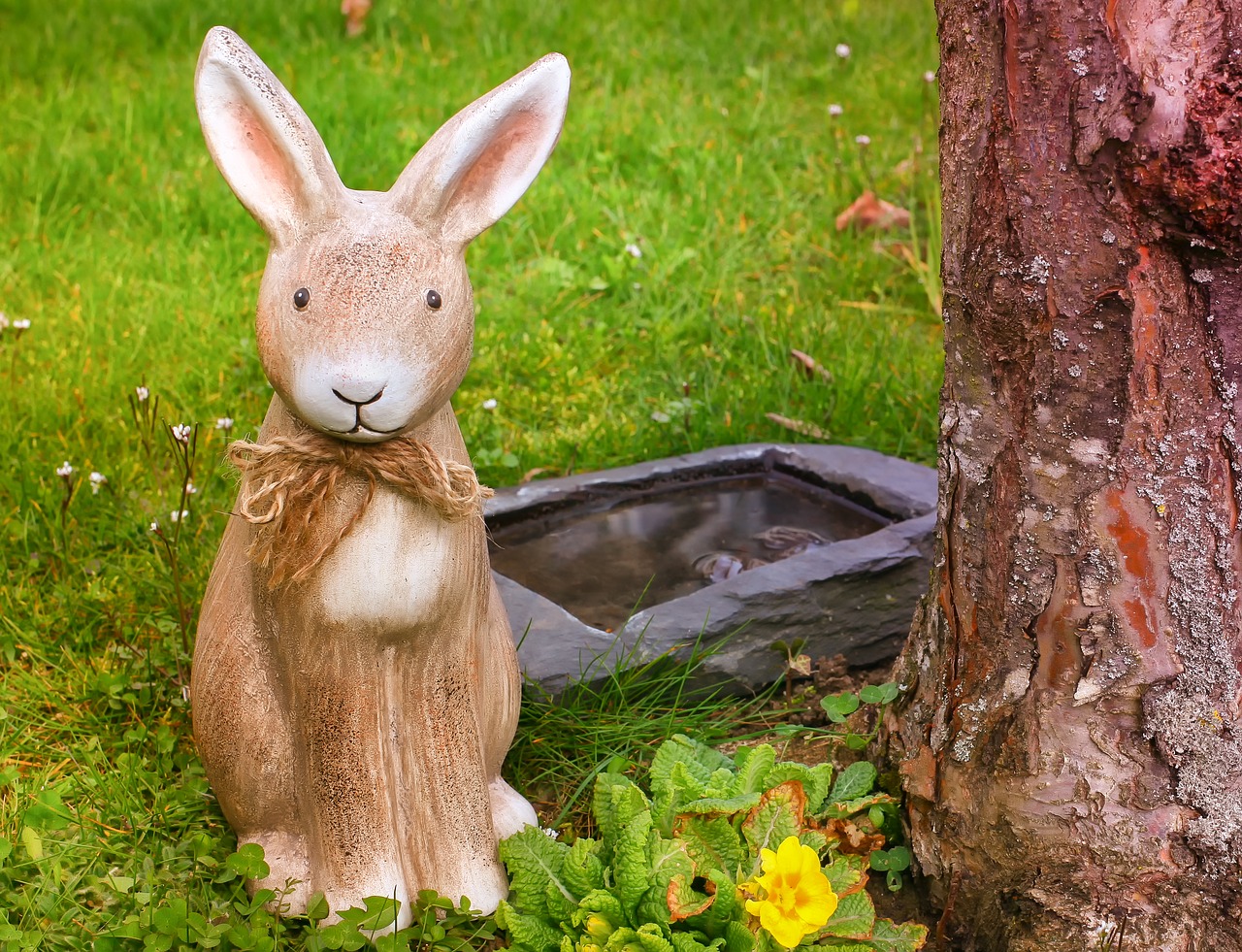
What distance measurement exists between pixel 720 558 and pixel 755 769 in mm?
1023

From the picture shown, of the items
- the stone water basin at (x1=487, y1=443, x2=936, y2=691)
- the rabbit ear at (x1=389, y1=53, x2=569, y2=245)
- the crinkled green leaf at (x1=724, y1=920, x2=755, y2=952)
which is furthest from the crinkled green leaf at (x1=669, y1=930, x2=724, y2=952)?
the rabbit ear at (x1=389, y1=53, x2=569, y2=245)

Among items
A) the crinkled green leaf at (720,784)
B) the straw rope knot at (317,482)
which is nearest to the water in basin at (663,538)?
the crinkled green leaf at (720,784)

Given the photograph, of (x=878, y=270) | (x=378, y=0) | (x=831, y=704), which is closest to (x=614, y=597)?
(x=831, y=704)

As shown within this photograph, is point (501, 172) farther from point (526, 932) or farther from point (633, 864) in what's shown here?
point (526, 932)

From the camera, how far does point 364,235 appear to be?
6.53ft

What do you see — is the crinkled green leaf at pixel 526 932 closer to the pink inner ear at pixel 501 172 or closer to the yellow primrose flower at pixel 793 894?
the yellow primrose flower at pixel 793 894

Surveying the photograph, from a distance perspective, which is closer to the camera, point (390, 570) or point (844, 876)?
point (390, 570)

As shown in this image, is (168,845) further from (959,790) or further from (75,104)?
(75,104)

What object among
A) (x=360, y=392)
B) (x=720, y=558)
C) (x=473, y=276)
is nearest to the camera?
(x=360, y=392)

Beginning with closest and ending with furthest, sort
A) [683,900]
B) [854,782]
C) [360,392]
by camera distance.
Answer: [360,392]
[683,900]
[854,782]

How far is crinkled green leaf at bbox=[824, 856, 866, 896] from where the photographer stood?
2281mm

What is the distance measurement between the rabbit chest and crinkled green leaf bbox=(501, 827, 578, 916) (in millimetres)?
498

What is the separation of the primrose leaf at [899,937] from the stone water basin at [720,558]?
0.85 metres

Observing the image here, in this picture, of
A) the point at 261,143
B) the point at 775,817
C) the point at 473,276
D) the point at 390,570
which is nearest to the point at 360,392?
the point at 390,570
